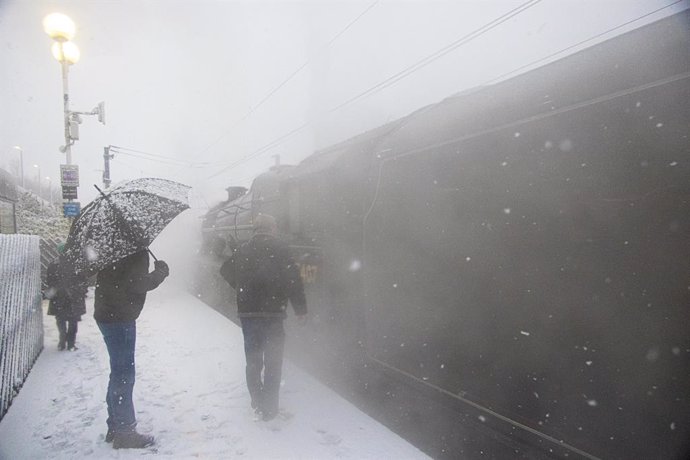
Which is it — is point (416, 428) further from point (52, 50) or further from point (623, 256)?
point (52, 50)

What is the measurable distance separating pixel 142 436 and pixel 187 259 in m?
12.8

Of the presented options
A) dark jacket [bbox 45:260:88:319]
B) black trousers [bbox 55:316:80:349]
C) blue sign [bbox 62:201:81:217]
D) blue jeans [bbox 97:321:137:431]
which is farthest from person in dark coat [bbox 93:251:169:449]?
blue sign [bbox 62:201:81:217]

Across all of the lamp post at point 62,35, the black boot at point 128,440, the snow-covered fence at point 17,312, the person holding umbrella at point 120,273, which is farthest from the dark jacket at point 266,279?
the lamp post at point 62,35

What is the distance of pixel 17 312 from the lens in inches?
161

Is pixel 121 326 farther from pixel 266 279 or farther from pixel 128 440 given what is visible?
pixel 266 279

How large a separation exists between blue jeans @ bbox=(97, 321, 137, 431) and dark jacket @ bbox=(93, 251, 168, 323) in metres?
0.08

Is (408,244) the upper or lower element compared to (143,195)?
lower

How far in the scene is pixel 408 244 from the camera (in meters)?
3.20

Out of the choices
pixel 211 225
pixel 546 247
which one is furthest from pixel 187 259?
pixel 546 247

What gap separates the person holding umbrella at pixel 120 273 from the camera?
279 cm

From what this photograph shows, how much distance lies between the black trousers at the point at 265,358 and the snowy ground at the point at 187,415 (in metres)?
0.18

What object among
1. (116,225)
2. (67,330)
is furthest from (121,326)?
(67,330)

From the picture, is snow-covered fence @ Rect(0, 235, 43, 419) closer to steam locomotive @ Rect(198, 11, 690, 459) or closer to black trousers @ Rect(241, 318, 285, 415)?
black trousers @ Rect(241, 318, 285, 415)

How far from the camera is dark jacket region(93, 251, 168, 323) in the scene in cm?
286
